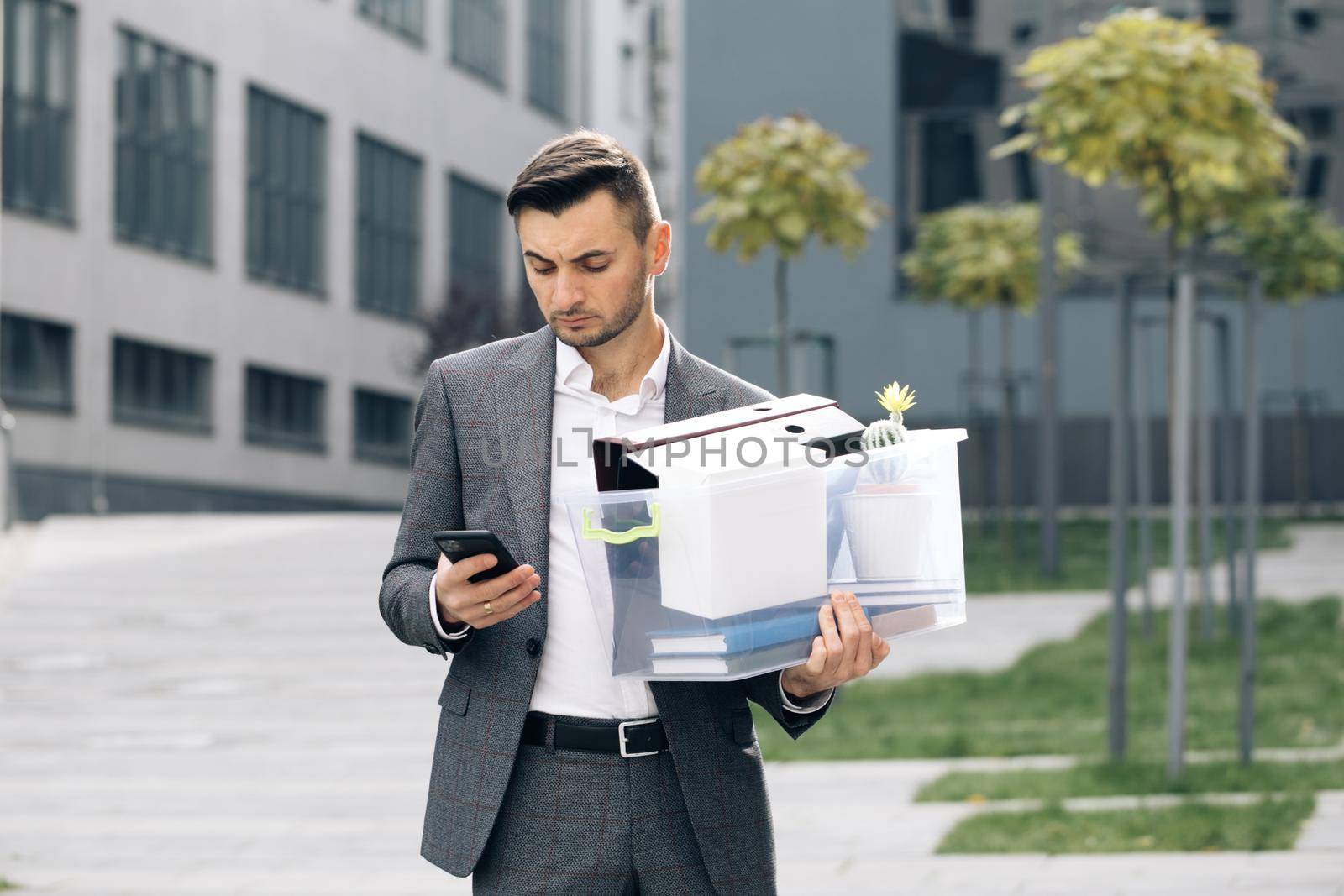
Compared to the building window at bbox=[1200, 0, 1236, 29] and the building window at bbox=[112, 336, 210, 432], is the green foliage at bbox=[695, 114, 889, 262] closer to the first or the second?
the building window at bbox=[1200, 0, 1236, 29]

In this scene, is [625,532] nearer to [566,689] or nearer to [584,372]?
[566,689]

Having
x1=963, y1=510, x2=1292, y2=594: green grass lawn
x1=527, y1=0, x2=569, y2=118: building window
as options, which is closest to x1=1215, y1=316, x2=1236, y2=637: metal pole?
x1=963, y1=510, x2=1292, y2=594: green grass lawn

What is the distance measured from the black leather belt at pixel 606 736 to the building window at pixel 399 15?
119ft

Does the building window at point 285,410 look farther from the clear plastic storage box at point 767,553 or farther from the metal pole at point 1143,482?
the clear plastic storage box at point 767,553

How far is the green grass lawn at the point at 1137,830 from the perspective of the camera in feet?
22.8

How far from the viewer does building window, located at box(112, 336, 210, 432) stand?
99.8 ft

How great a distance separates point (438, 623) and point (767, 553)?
0.49 meters

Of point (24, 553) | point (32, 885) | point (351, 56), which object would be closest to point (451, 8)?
point (351, 56)

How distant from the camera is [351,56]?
3734cm

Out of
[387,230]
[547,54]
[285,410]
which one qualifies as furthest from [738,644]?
[547,54]

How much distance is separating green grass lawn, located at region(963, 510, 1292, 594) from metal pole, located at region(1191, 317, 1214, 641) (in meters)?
2.58

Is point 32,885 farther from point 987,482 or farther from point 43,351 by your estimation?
point 43,351

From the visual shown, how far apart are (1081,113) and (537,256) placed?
723cm

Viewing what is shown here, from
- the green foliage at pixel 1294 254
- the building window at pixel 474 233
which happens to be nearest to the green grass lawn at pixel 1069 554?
the green foliage at pixel 1294 254
